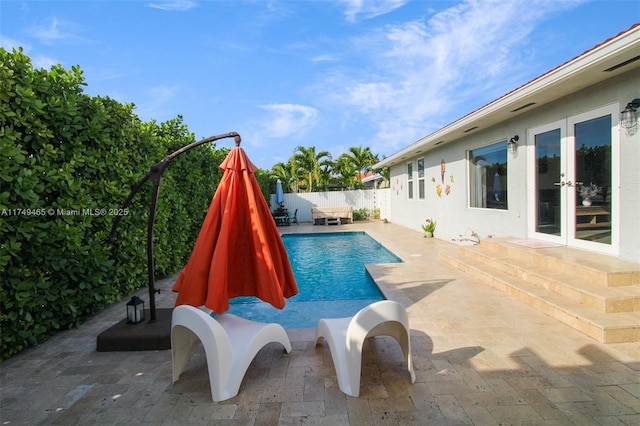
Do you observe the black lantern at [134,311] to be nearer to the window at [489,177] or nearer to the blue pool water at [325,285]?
the blue pool water at [325,285]

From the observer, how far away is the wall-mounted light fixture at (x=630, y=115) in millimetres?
4316

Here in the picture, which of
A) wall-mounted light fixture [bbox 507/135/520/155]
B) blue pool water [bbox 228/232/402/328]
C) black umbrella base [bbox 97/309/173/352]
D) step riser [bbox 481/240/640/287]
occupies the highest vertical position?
wall-mounted light fixture [bbox 507/135/520/155]

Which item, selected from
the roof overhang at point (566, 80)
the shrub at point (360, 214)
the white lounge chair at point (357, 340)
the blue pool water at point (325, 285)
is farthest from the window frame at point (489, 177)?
the shrub at point (360, 214)

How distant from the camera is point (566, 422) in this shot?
212 centimetres

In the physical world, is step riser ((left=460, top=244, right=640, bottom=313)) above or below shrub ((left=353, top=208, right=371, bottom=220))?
below

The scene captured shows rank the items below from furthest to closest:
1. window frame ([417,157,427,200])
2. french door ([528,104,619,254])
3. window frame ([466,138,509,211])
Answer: window frame ([417,157,427,200]) < window frame ([466,138,509,211]) < french door ([528,104,619,254])

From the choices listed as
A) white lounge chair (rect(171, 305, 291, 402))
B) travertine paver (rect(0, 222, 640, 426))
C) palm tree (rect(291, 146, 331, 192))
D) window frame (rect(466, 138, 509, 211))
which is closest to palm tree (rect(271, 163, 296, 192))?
palm tree (rect(291, 146, 331, 192))

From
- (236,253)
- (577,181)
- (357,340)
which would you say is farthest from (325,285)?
(577,181)

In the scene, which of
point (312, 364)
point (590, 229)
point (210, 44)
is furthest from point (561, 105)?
point (210, 44)

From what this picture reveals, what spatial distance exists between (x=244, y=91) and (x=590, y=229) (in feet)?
33.2

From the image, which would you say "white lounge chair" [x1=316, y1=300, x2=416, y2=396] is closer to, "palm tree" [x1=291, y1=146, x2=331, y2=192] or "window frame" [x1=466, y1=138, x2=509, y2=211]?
"window frame" [x1=466, y1=138, x2=509, y2=211]

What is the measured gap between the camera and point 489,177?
8172 millimetres

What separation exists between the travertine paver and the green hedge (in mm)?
498

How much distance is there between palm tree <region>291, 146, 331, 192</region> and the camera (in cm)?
2462
